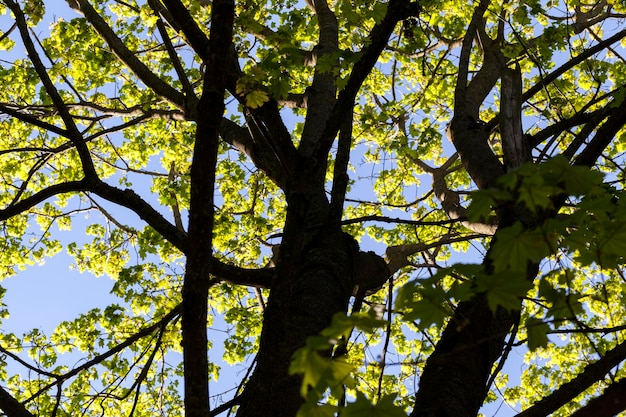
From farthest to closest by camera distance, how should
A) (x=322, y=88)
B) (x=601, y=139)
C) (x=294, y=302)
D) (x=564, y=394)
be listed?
1. (x=322, y=88)
2. (x=294, y=302)
3. (x=601, y=139)
4. (x=564, y=394)

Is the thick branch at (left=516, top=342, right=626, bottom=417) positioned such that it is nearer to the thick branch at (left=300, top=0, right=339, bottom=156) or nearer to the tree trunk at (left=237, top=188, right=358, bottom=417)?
the tree trunk at (left=237, top=188, right=358, bottom=417)

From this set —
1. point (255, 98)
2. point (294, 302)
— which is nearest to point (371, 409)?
point (294, 302)

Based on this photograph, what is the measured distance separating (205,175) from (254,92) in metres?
0.61

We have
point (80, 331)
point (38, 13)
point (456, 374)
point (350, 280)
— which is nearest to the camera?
point (456, 374)

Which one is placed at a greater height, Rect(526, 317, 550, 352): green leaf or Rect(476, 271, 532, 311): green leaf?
Rect(476, 271, 532, 311): green leaf

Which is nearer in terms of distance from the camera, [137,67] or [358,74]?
[358,74]

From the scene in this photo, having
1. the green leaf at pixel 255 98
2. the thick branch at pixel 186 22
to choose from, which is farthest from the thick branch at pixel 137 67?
the green leaf at pixel 255 98

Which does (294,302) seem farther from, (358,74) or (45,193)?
(45,193)

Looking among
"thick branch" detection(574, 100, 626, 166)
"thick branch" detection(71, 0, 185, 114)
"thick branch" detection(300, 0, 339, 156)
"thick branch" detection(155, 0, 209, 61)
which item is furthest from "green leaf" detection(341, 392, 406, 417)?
"thick branch" detection(71, 0, 185, 114)

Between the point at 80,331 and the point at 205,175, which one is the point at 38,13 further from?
the point at 205,175

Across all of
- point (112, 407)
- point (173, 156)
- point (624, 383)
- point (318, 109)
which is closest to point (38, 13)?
point (318, 109)

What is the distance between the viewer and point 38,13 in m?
5.35

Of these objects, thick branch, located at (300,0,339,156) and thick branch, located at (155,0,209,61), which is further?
thick branch, located at (300,0,339,156)

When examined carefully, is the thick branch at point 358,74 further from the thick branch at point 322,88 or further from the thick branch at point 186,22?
the thick branch at point 322,88
